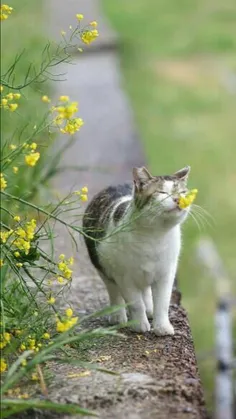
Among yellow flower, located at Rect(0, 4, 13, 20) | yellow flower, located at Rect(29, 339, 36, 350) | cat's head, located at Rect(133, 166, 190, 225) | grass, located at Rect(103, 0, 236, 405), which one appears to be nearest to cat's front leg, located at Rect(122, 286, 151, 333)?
cat's head, located at Rect(133, 166, 190, 225)

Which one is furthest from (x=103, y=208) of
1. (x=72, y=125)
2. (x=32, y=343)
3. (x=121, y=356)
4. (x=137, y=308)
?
(x=32, y=343)

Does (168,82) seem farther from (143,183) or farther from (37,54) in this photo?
(143,183)

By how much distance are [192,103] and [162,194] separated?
8.99 m

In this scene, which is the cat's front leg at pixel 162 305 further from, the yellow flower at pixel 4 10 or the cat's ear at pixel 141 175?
the yellow flower at pixel 4 10

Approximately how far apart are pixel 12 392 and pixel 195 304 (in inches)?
185

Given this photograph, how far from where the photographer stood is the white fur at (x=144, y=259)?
→ 3994 millimetres

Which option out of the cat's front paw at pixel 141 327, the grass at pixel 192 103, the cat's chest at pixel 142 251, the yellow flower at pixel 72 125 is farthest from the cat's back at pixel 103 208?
the grass at pixel 192 103

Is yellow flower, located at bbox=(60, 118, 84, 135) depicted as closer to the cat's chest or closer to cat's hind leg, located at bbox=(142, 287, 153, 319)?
the cat's chest

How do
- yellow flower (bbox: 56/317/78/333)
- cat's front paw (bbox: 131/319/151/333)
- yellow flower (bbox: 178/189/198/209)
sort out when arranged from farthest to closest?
cat's front paw (bbox: 131/319/151/333) → yellow flower (bbox: 178/189/198/209) → yellow flower (bbox: 56/317/78/333)

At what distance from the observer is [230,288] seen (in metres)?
8.17

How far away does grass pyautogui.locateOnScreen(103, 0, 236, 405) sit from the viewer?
8.44 m

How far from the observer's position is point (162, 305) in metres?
4.12

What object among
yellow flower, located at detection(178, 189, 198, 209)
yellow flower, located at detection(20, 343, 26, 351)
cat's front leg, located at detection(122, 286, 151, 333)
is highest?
yellow flower, located at detection(178, 189, 198, 209)

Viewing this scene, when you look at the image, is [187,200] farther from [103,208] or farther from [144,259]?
[103,208]
